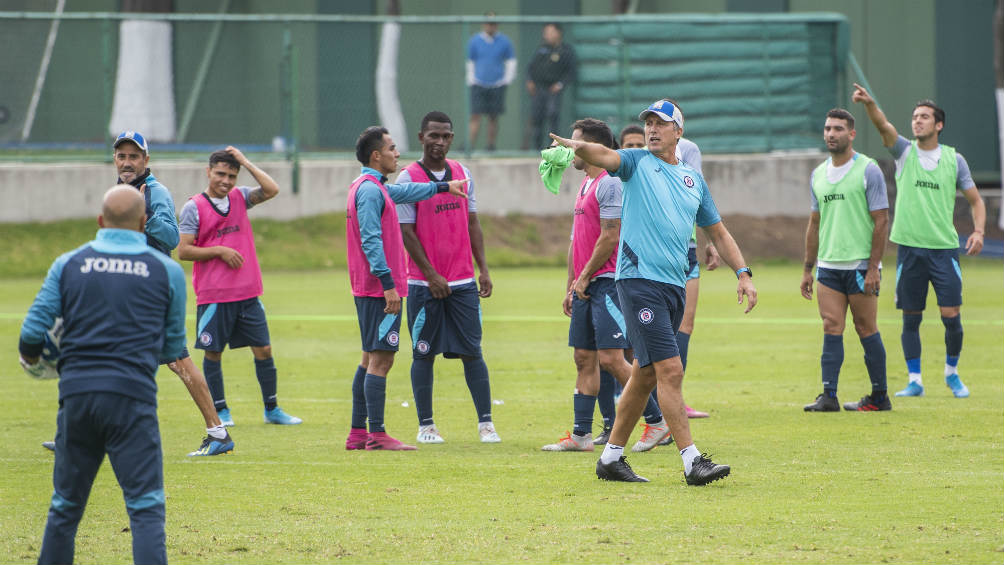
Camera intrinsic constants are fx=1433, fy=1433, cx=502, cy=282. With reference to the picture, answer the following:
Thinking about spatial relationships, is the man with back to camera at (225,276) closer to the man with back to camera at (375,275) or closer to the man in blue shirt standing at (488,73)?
the man with back to camera at (375,275)

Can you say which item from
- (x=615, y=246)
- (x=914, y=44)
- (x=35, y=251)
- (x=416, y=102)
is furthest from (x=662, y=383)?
(x=914, y=44)

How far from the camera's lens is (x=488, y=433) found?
395 inches

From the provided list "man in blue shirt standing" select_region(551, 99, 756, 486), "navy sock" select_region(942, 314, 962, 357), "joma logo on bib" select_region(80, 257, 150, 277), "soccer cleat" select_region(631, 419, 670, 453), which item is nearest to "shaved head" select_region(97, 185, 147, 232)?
"joma logo on bib" select_region(80, 257, 150, 277)

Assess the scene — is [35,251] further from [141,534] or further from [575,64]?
[141,534]

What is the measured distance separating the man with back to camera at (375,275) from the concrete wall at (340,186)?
15132mm

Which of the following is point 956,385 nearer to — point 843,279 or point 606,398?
point 843,279

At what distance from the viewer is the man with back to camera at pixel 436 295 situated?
10031 millimetres

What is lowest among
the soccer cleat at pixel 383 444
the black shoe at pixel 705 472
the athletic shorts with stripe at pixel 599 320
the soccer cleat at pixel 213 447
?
the soccer cleat at pixel 383 444

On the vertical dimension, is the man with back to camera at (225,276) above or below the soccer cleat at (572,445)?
above

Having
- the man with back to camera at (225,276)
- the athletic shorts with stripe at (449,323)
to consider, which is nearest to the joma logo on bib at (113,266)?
the athletic shorts with stripe at (449,323)

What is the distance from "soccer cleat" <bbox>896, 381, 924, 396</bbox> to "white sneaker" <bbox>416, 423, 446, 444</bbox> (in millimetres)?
4329

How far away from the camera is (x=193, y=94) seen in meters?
26.9

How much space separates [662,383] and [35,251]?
1793cm

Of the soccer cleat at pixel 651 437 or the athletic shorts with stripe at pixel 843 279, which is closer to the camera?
the soccer cleat at pixel 651 437
